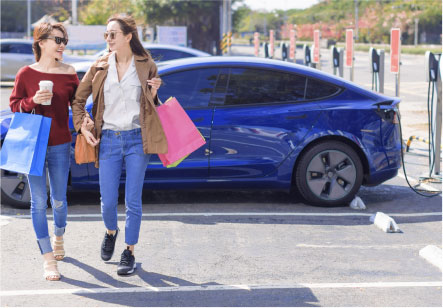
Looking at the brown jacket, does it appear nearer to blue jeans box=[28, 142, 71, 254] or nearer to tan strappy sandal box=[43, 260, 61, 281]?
blue jeans box=[28, 142, 71, 254]

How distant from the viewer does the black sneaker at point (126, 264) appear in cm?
528

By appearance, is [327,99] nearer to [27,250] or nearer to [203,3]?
[27,250]

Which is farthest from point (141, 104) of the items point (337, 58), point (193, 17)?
point (193, 17)

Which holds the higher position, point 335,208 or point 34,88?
point 34,88

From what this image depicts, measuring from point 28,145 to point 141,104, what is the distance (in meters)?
0.77

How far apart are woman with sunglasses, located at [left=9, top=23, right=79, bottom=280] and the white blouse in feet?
0.96

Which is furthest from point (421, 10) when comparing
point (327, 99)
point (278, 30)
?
point (327, 99)

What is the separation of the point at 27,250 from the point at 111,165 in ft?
4.07

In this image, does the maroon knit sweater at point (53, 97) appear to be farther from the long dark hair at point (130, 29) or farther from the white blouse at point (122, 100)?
the long dark hair at point (130, 29)

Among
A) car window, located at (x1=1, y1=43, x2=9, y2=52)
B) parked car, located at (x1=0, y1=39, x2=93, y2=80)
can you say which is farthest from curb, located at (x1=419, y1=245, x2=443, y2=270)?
car window, located at (x1=1, y1=43, x2=9, y2=52)

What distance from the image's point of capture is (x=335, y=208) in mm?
7617

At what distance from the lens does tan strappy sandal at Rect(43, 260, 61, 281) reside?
5191mm

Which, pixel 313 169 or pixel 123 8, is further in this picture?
pixel 123 8

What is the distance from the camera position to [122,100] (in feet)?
17.0
